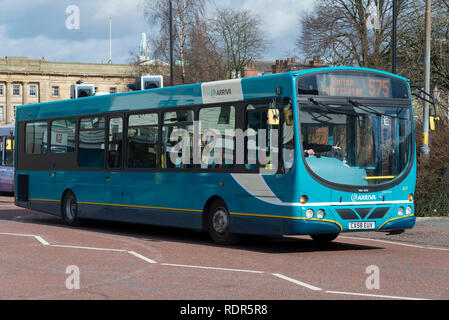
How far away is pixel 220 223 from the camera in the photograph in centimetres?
1512

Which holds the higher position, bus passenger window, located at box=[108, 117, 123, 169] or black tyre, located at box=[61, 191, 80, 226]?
bus passenger window, located at box=[108, 117, 123, 169]

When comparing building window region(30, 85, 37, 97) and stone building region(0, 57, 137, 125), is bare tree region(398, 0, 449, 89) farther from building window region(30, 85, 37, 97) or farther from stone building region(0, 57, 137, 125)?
building window region(30, 85, 37, 97)

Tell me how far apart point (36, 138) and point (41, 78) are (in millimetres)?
98258

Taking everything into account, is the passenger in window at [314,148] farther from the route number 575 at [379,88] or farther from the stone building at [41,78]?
the stone building at [41,78]

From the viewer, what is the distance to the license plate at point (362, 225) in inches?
545

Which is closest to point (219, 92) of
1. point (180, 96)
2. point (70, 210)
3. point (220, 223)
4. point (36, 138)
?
point (180, 96)

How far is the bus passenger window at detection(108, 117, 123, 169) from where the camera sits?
18141 mm

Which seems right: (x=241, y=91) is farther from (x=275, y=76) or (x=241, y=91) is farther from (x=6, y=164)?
(x=6, y=164)

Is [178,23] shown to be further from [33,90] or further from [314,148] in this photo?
[33,90]

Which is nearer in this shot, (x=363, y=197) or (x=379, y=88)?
(x=363, y=197)

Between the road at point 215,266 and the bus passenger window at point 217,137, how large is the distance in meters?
1.51

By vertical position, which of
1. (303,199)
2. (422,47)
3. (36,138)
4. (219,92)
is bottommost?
(303,199)

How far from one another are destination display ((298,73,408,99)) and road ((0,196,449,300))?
2.65m

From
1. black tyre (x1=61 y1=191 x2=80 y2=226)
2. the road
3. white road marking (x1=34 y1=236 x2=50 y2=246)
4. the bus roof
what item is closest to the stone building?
the bus roof
